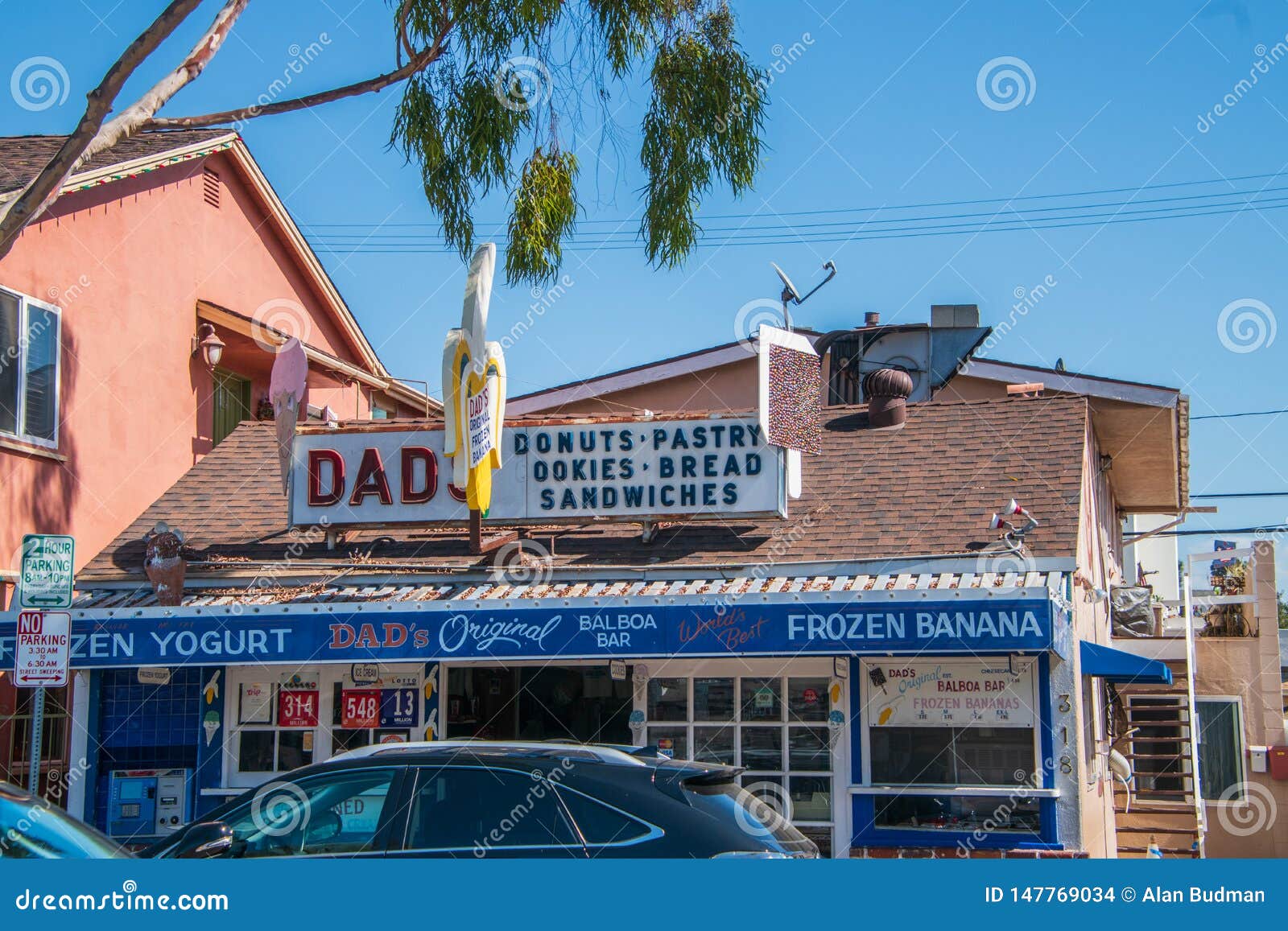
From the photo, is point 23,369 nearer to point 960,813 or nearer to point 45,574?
point 45,574

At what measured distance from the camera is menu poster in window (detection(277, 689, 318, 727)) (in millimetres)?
14086

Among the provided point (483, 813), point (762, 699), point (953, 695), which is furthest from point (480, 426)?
point (483, 813)

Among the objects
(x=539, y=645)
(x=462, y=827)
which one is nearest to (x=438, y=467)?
(x=539, y=645)

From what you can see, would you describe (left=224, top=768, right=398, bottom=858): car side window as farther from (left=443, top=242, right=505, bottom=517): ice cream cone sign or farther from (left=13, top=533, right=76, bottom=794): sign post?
(left=443, top=242, right=505, bottom=517): ice cream cone sign

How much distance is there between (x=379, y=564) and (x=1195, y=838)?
33.5 ft

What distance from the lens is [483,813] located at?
Result: 280 inches

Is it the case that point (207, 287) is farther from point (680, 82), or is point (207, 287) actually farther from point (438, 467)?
point (680, 82)

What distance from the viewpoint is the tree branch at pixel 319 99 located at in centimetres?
1091

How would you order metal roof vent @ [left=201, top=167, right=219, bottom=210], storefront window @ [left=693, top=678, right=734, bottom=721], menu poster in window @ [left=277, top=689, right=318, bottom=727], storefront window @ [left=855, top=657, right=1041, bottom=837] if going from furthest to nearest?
metal roof vent @ [left=201, top=167, right=219, bottom=210]
menu poster in window @ [left=277, top=689, right=318, bottom=727]
storefront window @ [left=693, top=678, right=734, bottom=721]
storefront window @ [left=855, top=657, right=1041, bottom=837]

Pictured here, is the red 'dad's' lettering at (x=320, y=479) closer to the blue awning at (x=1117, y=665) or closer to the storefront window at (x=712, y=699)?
the storefront window at (x=712, y=699)

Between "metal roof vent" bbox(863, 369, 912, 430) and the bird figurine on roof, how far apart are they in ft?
21.5

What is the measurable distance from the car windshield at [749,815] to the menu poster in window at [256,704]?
26.8 feet

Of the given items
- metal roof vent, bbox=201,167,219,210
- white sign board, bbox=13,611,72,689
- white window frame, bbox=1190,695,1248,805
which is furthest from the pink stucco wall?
white window frame, bbox=1190,695,1248,805

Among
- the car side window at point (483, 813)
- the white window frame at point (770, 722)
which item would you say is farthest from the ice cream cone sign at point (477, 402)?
the car side window at point (483, 813)
